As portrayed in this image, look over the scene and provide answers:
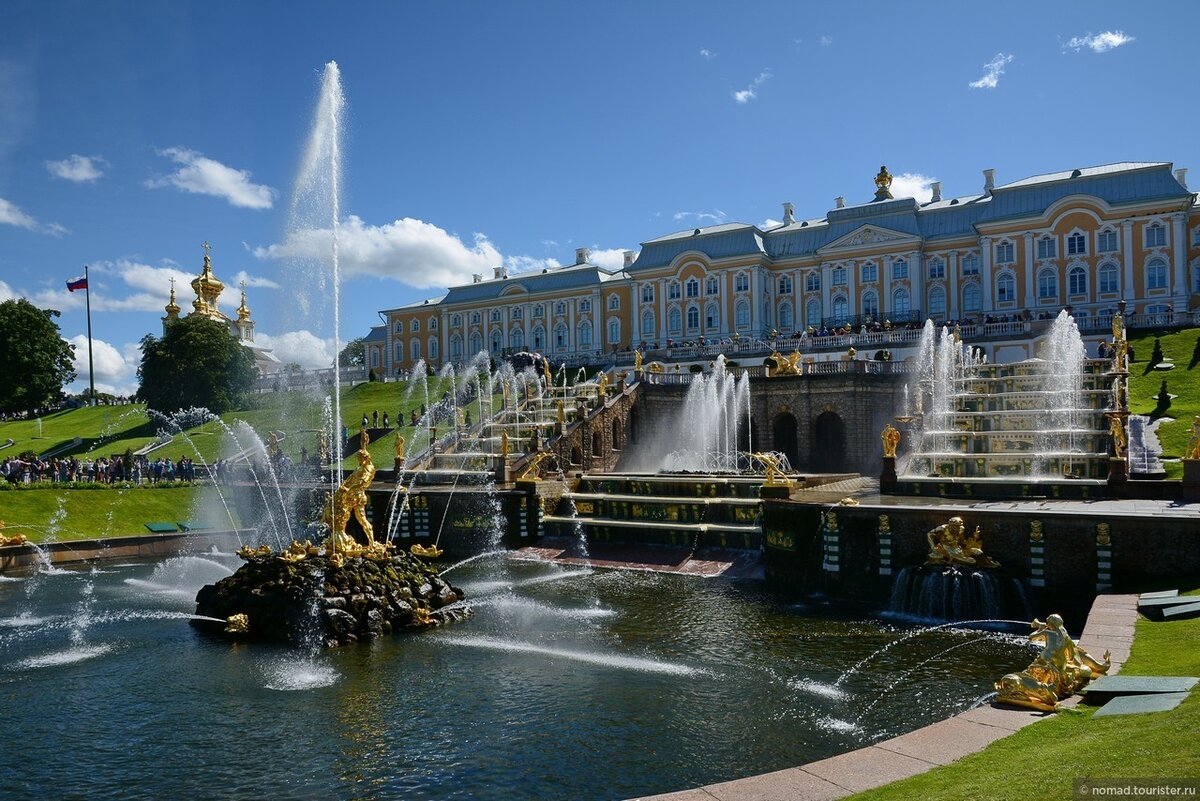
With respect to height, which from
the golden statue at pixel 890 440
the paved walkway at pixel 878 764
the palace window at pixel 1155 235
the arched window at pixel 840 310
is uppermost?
the palace window at pixel 1155 235

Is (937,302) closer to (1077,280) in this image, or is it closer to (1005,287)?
(1005,287)

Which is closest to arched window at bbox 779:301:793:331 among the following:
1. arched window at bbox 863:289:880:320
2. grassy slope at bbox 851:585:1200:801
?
arched window at bbox 863:289:880:320

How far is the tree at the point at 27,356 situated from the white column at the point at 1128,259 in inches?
3017

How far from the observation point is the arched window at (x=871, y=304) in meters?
58.8

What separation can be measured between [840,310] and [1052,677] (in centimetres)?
5456

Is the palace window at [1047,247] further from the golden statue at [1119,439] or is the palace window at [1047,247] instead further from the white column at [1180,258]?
the golden statue at [1119,439]

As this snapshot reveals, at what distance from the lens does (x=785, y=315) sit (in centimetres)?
6397

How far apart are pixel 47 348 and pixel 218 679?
6260cm

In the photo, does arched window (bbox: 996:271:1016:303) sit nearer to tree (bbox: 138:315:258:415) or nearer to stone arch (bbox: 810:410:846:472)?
stone arch (bbox: 810:410:846:472)

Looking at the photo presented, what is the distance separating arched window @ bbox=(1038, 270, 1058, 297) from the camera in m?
52.5

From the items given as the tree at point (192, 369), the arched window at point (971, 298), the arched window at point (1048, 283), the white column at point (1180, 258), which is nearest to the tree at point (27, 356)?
the tree at point (192, 369)

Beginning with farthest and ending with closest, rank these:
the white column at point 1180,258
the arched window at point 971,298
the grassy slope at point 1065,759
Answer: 1. the arched window at point 971,298
2. the white column at point 1180,258
3. the grassy slope at point 1065,759

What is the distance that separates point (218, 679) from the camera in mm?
12352

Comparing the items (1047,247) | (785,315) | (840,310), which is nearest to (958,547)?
(1047,247)
